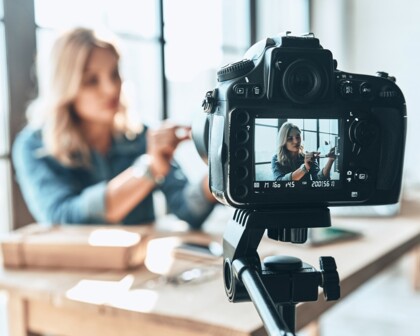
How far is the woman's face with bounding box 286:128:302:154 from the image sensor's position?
0.51m

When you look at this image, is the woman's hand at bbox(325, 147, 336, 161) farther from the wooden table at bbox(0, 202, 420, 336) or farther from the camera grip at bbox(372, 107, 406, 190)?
the wooden table at bbox(0, 202, 420, 336)

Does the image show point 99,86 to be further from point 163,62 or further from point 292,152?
point 292,152

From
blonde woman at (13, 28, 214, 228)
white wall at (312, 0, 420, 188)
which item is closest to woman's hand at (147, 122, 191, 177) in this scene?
blonde woman at (13, 28, 214, 228)

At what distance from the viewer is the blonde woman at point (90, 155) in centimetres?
136

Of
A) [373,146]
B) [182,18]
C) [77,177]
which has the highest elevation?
[182,18]

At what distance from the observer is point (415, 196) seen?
7.01 feet

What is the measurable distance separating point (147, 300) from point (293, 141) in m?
0.45

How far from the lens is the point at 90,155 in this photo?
5.16 feet

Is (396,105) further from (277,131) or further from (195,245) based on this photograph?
(195,245)

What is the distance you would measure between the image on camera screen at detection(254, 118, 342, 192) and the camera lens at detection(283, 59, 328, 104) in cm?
2

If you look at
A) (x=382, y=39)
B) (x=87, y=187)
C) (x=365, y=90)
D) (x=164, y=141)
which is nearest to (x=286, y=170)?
(x=365, y=90)

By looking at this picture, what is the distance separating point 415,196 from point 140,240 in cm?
147

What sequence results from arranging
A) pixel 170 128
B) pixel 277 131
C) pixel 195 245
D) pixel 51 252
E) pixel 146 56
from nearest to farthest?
pixel 277 131
pixel 51 252
pixel 195 245
pixel 170 128
pixel 146 56

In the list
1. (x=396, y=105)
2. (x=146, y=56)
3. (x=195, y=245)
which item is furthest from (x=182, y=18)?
(x=396, y=105)
